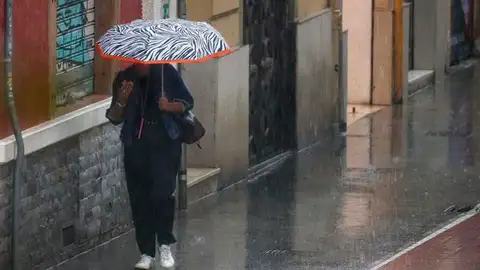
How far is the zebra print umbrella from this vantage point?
31.0ft

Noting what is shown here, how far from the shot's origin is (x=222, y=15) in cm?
1334

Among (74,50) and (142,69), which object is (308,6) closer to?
(74,50)

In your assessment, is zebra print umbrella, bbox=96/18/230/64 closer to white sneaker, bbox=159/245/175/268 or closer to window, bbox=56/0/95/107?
window, bbox=56/0/95/107

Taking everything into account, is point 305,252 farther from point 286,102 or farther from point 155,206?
point 286,102

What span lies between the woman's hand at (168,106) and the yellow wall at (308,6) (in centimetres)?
608

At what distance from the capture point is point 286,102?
50.8ft

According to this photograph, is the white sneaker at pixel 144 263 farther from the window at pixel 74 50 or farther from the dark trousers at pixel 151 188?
the window at pixel 74 50

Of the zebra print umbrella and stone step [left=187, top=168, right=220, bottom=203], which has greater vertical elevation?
the zebra print umbrella

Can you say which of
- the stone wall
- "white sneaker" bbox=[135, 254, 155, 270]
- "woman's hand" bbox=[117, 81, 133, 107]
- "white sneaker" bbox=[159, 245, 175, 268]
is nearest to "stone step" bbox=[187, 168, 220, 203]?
the stone wall

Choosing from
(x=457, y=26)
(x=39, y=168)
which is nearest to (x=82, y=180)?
(x=39, y=168)

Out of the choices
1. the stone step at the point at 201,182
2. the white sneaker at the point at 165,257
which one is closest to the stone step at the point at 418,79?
the stone step at the point at 201,182

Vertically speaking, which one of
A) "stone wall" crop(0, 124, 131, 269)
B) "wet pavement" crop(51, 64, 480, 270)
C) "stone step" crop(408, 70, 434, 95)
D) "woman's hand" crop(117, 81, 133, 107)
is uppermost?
"woman's hand" crop(117, 81, 133, 107)

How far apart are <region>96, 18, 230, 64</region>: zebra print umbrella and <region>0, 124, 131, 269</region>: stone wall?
3.03 ft

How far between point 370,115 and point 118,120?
9.26 metres
